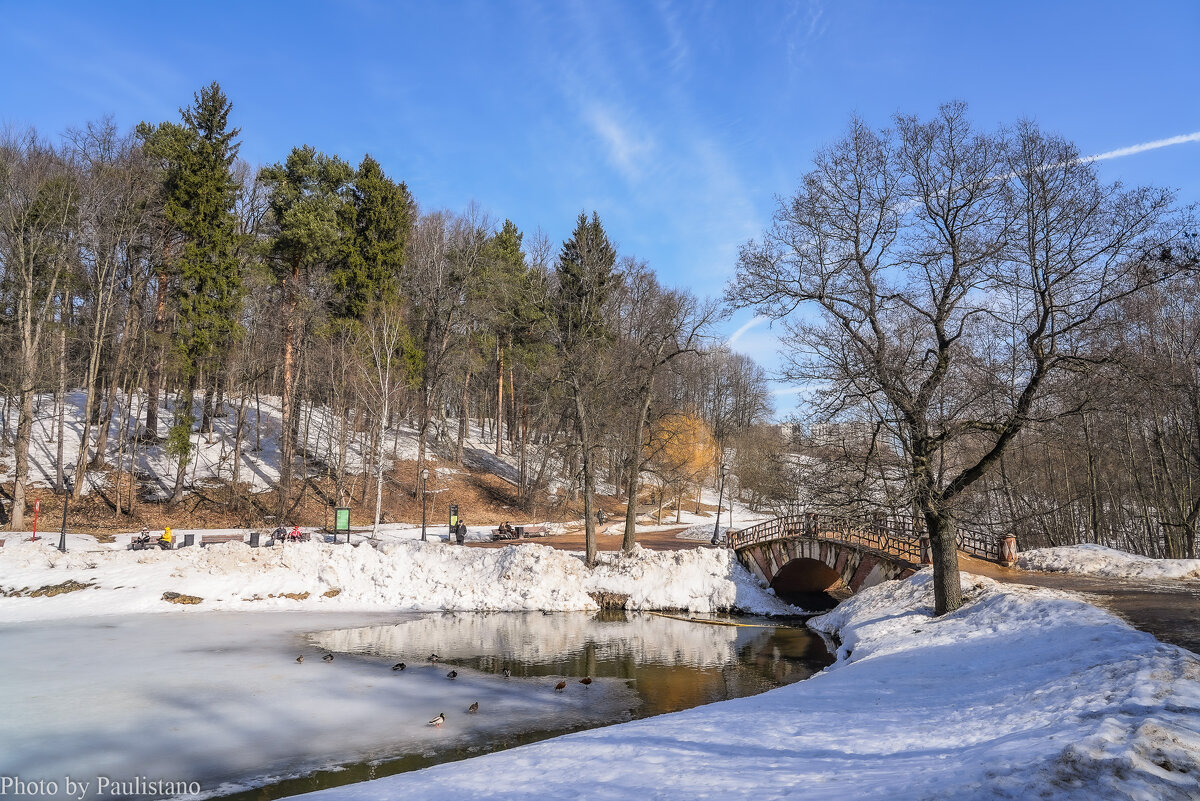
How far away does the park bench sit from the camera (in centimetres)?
3438

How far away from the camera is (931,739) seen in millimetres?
8016

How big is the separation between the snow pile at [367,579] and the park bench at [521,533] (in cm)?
607

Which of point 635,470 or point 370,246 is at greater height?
point 370,246

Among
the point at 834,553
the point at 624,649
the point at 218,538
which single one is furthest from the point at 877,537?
the point at 218,538

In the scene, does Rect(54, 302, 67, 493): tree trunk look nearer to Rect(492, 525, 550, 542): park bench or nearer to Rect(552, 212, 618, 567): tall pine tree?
Rect(492, 525, 550, 542): park bench

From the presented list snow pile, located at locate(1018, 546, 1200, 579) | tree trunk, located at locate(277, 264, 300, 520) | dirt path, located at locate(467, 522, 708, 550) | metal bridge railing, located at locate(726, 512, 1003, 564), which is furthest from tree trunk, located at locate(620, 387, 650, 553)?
tree trunk, located at locate(277, 264, 300, 520)

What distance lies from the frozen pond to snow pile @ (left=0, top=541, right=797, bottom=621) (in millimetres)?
1685

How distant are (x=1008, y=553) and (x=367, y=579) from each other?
23.5m

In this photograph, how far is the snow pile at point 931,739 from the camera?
5609 millimetres

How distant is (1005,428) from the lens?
1476 centimetres

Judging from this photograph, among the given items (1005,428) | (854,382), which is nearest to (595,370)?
(854,382)

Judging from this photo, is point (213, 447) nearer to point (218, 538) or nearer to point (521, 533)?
point (218, 538)

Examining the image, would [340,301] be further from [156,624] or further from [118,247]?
[156,624]

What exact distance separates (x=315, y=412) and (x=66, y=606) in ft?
106
